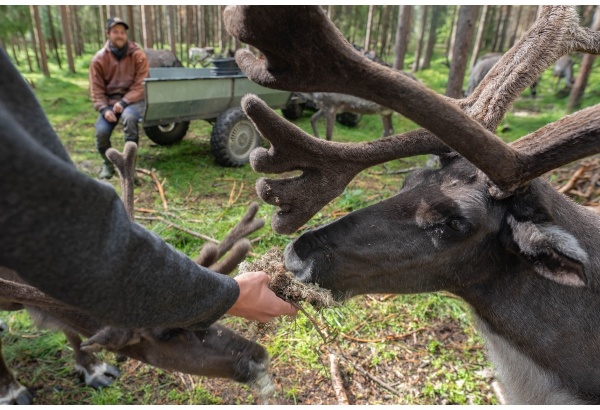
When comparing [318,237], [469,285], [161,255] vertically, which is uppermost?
[161,255]

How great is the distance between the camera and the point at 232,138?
770 cm

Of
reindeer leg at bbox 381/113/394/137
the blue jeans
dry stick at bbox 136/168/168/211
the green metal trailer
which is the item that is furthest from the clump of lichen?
reindeer leg at bbox 381/113/394/137

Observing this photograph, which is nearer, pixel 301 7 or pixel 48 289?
pixel 48 289

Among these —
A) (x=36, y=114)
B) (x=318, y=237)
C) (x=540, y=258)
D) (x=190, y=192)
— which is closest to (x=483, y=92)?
(x=540, y=258)

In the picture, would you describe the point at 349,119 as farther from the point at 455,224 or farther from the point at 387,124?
the point at 455,224

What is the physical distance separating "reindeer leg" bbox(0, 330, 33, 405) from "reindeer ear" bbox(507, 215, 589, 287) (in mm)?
3719

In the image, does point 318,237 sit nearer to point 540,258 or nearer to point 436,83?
point 540,258

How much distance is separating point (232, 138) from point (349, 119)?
14.1 feet

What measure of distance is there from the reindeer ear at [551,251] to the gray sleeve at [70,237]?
55.6 inches

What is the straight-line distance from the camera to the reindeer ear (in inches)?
66.6

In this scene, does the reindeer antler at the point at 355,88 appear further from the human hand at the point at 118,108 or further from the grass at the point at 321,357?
the human hand at the point at 118,108

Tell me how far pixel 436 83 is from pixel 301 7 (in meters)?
17.4

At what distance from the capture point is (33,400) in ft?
11.2

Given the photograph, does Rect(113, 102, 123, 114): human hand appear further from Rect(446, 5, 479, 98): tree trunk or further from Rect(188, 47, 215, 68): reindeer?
Rect(188, 47, 215, 68): reindeer
